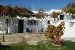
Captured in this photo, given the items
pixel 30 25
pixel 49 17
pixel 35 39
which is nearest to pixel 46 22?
pixel 49 17

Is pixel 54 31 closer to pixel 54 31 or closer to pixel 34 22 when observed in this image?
pixel 54 31

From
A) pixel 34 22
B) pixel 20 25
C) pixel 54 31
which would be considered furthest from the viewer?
pixel 20 25

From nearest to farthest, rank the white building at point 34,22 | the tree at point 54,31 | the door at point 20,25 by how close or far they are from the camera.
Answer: the tree at point 54,31 < the white building at point 34,22 < the door at point 20,25

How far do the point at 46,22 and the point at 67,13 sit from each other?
4421mm

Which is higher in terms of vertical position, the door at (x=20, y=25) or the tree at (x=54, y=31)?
the door at (x=20, y=25)

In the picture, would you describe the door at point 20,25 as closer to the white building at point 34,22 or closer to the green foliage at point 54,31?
A: the white building at point 34,22

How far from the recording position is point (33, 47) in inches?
783

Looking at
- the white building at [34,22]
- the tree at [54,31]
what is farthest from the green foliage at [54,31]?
the white building at [34,22]

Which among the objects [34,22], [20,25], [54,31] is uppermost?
[34,22]

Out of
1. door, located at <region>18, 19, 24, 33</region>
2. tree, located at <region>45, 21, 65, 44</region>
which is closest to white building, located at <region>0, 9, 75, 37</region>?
door, located at <region>18, 19, 24, 33</region>

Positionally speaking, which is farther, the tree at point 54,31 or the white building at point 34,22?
the white building at point 34,22

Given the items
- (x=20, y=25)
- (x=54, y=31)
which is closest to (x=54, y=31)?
(x=54, y=31)

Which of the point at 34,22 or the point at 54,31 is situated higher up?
the point at 34,22

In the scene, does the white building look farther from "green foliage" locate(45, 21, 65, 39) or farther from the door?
"green foliage" locate(45, 21, 65, 39)
